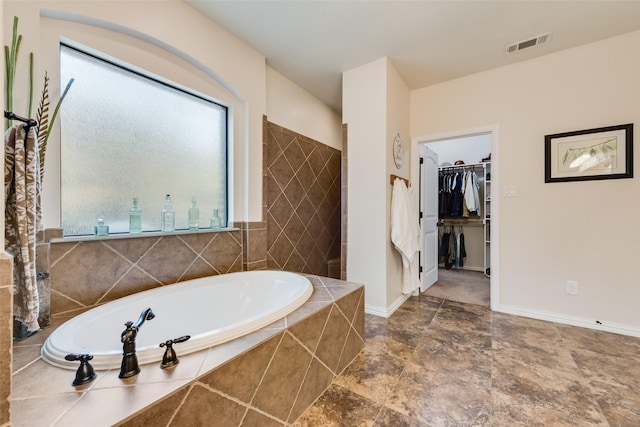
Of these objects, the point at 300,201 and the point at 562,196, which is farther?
the point at 300,201

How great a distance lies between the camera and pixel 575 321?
231 cm

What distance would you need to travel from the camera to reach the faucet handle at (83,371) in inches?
33.1

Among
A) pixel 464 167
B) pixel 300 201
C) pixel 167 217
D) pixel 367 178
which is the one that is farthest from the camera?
pixel 464 167

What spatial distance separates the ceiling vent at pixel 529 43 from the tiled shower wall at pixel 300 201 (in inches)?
81.1

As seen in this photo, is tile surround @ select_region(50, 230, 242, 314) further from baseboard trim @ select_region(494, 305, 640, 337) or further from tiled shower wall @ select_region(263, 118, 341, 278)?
baseboard trim @ select_region(494, 305, 640, 337)

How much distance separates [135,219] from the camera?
174cm

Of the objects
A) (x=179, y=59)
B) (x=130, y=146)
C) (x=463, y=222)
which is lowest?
(x=463, y=222)

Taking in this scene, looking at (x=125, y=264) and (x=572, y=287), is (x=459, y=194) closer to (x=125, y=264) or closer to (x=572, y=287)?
(x=572, y=287)

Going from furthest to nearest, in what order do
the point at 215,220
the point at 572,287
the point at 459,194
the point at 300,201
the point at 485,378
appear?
the point at 459,194 < the point at 300,201 < the point at 572,287 < the point at 215,220 < the point at 485,378

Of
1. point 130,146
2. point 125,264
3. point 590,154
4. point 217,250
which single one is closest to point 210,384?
point 125,264

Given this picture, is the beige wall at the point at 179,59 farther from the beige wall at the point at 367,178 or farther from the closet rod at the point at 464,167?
the closet rod at the point at 464,167

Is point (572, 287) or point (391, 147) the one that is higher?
point (391, 147)

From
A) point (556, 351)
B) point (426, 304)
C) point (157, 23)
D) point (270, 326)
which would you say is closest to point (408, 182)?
point (426, 304)

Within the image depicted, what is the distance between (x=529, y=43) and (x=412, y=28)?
3.47 feet
